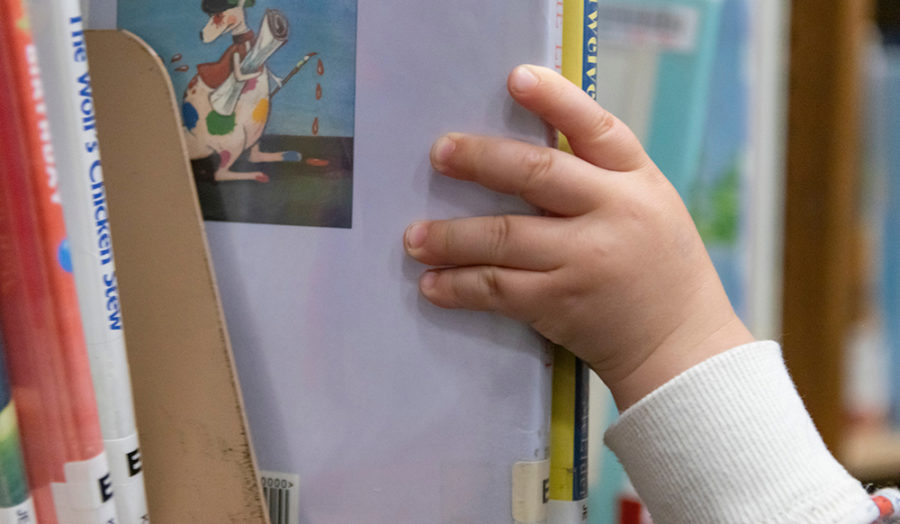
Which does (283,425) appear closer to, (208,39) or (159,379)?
(159,379)

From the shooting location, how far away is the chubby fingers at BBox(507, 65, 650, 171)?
33 cm

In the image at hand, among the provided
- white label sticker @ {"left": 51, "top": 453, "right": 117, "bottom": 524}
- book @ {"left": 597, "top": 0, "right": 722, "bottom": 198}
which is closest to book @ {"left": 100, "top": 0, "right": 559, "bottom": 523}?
white label sticker @ {"left": 51, "top": 453, "right": 117, "bottom": 524}

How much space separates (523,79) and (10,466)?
270 millimetres

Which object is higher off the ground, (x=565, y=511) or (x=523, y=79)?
(x=523, y=79)

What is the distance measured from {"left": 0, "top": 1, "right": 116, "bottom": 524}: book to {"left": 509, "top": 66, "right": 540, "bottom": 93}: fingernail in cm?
20

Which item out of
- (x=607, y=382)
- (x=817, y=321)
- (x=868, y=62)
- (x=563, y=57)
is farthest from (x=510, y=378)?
(x=868, y=62)

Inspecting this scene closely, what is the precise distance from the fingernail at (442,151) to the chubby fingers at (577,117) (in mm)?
40

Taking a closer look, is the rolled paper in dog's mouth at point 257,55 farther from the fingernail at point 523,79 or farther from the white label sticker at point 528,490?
the white label sticker at point 528,490

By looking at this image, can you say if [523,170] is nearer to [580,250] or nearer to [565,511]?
[580,250]

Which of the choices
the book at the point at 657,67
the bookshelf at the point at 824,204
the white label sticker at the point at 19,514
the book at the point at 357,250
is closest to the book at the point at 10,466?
the white label sticker at the point at 19,514

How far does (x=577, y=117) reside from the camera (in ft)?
1.12

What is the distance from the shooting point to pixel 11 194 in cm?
24

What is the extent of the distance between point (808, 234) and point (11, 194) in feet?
2.34

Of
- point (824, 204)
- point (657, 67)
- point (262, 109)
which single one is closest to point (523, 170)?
point (262, 109)
